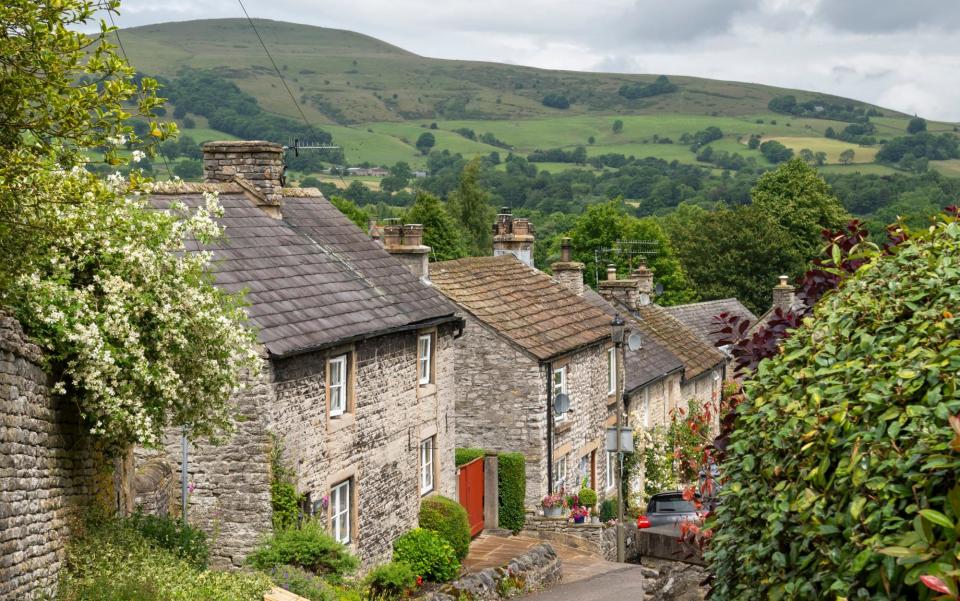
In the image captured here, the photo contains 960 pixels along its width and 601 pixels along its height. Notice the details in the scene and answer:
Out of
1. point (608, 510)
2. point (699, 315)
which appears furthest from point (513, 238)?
point (699, 315)

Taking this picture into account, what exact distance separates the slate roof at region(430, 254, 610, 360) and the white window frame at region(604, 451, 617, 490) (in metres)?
3.73

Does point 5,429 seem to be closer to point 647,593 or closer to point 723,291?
point 647,593

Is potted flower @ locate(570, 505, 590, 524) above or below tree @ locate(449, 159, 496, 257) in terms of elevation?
below

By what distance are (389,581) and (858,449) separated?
14162mm

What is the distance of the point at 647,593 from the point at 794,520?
7.14 m

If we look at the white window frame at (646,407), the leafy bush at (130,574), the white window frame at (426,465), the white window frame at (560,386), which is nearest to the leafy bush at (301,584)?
the leafy bush at (130,574)

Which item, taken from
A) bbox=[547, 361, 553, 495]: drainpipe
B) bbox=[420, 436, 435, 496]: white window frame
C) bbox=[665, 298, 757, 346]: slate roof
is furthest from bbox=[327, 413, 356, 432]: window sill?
bbox=[665, 298, 757, 346]: slate roof

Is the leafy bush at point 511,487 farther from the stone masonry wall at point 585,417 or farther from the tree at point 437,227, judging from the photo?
the tree at point 437,227

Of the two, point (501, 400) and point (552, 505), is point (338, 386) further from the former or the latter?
point (552, 505)

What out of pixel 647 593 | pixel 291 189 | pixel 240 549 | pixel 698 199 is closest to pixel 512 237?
pixel 291 189

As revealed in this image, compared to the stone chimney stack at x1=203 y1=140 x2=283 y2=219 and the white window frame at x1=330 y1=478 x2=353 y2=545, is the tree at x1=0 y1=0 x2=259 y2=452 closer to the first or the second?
the white window frame at x1=330 y1=478 x2=353 y2=545

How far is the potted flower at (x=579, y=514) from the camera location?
27.1 metres

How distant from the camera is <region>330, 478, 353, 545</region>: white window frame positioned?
1873cm

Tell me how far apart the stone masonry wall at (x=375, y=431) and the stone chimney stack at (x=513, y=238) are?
9.85m
